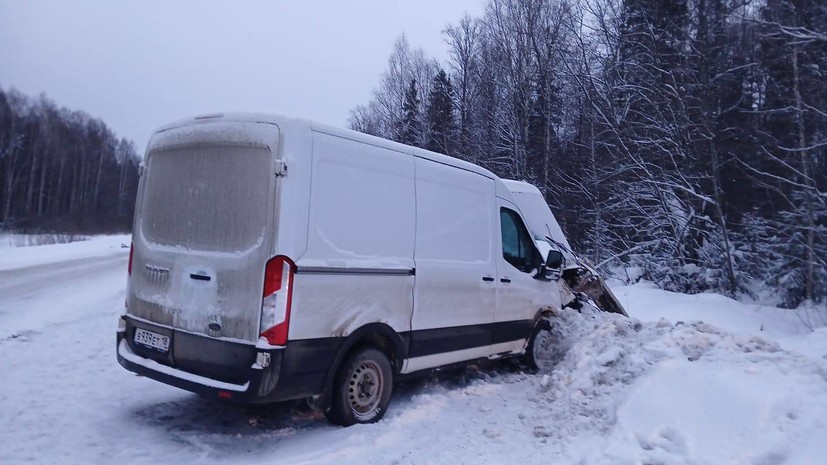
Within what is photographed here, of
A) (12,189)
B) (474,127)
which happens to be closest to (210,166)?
(474,127)

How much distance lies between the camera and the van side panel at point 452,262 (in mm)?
5332

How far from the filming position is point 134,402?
5.23 meters

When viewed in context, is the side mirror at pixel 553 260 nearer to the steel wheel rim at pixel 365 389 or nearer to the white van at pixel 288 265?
the white van at pixel 288 265

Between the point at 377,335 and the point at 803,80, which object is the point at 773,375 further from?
the point at 803,80

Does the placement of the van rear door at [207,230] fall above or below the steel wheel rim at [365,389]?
above

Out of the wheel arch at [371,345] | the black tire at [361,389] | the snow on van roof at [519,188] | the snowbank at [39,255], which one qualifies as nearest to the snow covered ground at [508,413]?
the black tire at [361,389]

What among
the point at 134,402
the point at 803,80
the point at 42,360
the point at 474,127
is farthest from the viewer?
the point at 474,127

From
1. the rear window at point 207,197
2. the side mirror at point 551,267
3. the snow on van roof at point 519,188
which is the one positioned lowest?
the side mirror at point 551,267

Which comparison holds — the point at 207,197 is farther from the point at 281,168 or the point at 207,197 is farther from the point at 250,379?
the point at 250,379

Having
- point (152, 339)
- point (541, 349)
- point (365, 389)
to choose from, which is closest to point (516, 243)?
point (541, 349)

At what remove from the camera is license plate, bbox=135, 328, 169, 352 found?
4.48 metres

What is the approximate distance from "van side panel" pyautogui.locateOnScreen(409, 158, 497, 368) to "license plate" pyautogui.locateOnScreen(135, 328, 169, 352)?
6.79 ft

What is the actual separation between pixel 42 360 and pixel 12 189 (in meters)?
62.8

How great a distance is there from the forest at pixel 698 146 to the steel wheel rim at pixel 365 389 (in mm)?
11296
